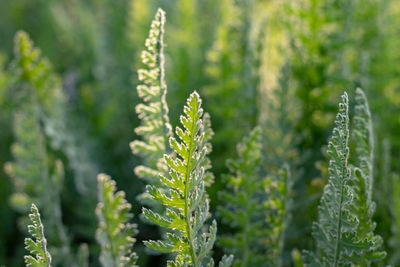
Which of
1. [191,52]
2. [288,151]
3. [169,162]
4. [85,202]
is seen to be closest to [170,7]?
[191,52]

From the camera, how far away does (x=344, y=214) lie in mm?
489

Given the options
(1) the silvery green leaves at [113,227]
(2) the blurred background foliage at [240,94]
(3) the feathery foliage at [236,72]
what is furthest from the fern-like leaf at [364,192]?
(3) the feathery foliage at [236,72]

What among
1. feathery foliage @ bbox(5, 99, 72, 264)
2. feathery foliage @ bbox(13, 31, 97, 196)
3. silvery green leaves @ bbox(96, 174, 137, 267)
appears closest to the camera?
silvery green leaves @ bbox(96, 174, 137, 267)

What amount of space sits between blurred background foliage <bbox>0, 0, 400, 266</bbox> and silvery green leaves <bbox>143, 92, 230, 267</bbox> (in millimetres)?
324

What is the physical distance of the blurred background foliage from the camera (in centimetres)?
92

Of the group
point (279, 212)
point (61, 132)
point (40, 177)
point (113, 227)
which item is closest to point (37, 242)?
point (113, 227)

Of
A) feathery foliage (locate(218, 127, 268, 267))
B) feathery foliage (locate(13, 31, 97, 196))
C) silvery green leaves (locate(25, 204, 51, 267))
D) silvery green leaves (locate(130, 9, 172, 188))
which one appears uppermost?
feathery foliage (locate(13, 31, 97, 196))

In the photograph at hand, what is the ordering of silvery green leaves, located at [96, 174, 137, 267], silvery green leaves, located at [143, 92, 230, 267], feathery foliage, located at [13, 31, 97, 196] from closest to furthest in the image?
1. silvery green leaves, located at [143, 92, 230, 267]
2. silvery green leaves, located at [96, 174, 137, 267]
3. feathery foliage, located at [13, 31, 97, 196]

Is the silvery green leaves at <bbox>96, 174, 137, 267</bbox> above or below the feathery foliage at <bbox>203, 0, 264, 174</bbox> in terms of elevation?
below

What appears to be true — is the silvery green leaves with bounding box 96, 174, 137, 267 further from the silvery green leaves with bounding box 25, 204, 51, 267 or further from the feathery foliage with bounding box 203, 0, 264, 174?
the feathery foliage with bounding box 203, 0, 264, 174

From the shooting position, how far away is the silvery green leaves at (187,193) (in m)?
0.44

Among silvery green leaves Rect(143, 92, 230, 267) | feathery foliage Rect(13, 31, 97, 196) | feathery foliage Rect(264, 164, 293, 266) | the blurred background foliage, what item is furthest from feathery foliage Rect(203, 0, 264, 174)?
silvery green leaves Rect(143, 92, 230, 267)

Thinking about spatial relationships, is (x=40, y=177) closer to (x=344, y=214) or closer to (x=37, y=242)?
(x=37, y=242)

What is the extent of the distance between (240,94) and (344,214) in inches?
25.4
